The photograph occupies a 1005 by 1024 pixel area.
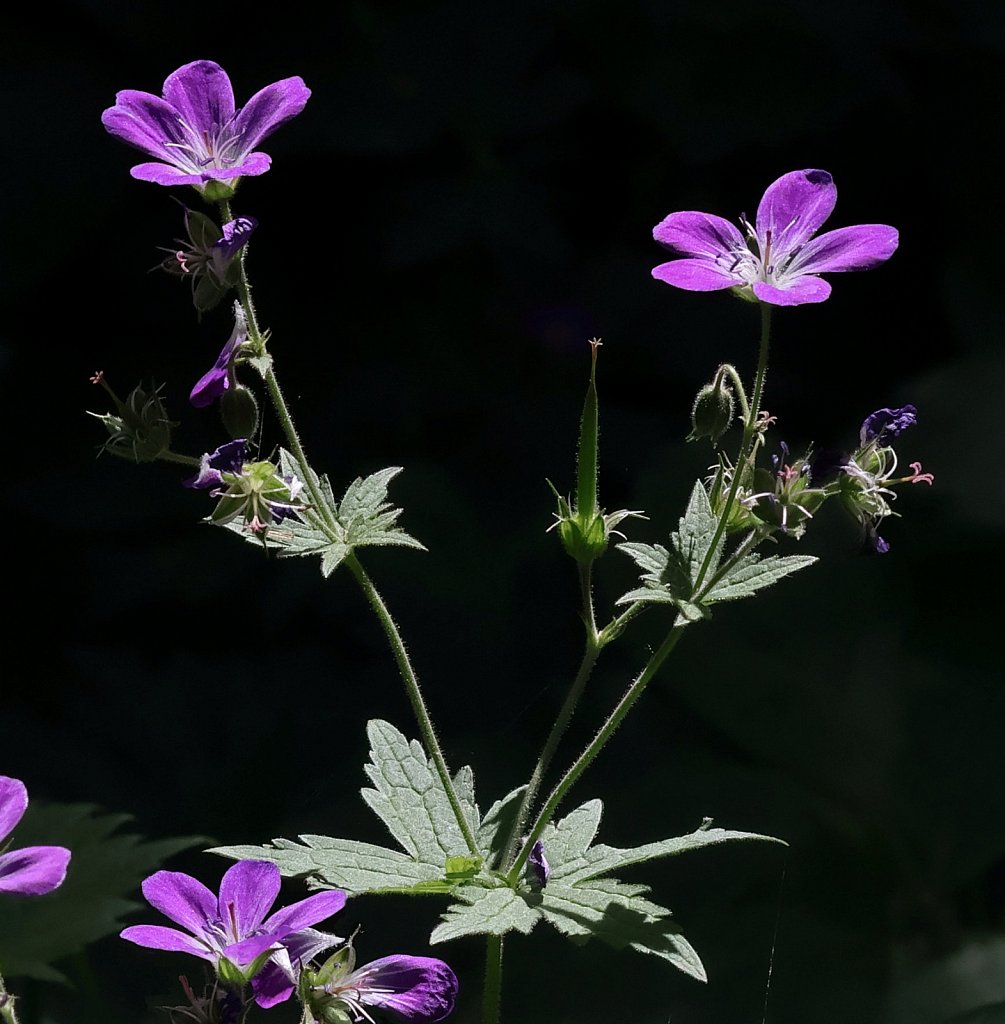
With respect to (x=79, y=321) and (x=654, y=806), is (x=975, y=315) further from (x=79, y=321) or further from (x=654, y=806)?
(x=79, y=321)

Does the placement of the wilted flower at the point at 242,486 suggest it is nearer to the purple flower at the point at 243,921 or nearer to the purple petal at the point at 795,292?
the purple flower at the point at 243,921

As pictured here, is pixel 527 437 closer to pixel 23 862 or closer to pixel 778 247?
pixel 778 247

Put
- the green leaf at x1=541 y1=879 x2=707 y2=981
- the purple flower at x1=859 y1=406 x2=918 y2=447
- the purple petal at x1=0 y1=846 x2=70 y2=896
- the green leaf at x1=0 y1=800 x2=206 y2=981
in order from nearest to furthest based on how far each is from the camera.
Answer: the purple petal at x1=0 y1=846 x2=70 y2=896 → the green leaf at x1=541 y1=879 x2=707 y2=981 → the purple flower at x1=859 y1=406 x2=918 y2=447 → the green leaf at x1=0 y1=800 x2=206 y2=981

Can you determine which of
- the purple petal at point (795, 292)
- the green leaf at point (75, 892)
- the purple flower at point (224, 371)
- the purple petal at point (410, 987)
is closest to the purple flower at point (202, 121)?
the purple flower at point (224, 371)

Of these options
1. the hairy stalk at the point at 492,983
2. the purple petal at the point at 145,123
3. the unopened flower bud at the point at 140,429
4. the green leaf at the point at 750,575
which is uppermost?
the purple petal at the point at 145,123

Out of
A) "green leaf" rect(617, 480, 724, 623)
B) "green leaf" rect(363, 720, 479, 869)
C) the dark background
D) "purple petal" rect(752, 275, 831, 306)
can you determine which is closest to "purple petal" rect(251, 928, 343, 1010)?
"green leaf" rect(363, 720, 479, 869)

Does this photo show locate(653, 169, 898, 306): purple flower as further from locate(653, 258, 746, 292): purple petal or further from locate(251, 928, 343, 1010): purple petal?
locate(251, 928, 343, 1010): purple petal
